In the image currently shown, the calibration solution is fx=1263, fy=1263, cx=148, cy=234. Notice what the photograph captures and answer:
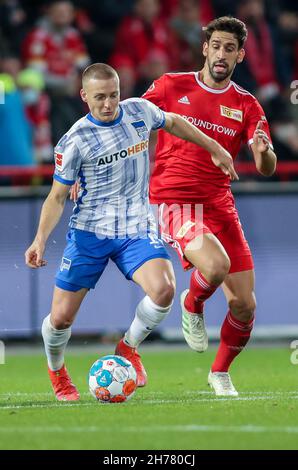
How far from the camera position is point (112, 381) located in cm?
865

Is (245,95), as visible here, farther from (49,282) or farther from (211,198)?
(49,282)

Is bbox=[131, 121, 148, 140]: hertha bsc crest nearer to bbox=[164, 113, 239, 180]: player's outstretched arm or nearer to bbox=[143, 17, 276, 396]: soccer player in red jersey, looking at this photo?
bbox=[164, 113, 239, 180]: player's outstretched arm

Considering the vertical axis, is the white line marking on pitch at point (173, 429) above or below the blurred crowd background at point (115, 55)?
below

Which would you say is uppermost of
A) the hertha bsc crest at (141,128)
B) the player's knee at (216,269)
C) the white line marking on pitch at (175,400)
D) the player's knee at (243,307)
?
the hertha bsc crest at (141,128)

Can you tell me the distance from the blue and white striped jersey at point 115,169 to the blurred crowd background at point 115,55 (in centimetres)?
529

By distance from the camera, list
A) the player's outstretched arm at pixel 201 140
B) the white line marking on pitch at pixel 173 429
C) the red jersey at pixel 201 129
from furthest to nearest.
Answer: the red jersey at pixel 201 129
the player's outstretched arm at pixel 201 140
the white line marking on pitch at pixel 173 429

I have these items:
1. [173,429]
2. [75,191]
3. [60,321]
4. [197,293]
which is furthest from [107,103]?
[173,429]

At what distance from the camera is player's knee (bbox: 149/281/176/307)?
877 centimetres

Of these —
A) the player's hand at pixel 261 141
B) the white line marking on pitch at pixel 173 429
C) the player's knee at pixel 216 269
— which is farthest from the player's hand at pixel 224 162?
the white line marking on pitch at pixel 173 429

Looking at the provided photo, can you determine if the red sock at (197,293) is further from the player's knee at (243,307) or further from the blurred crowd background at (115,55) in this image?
the blurred crowd background at (115,55)

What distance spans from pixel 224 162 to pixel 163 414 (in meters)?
1.85

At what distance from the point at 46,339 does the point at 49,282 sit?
4.39 m

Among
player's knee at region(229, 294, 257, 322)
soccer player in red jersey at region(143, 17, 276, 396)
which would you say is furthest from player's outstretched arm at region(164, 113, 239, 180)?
player's knee at region(229, 294, 257, 322)

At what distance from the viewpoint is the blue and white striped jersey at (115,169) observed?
28.9ft
